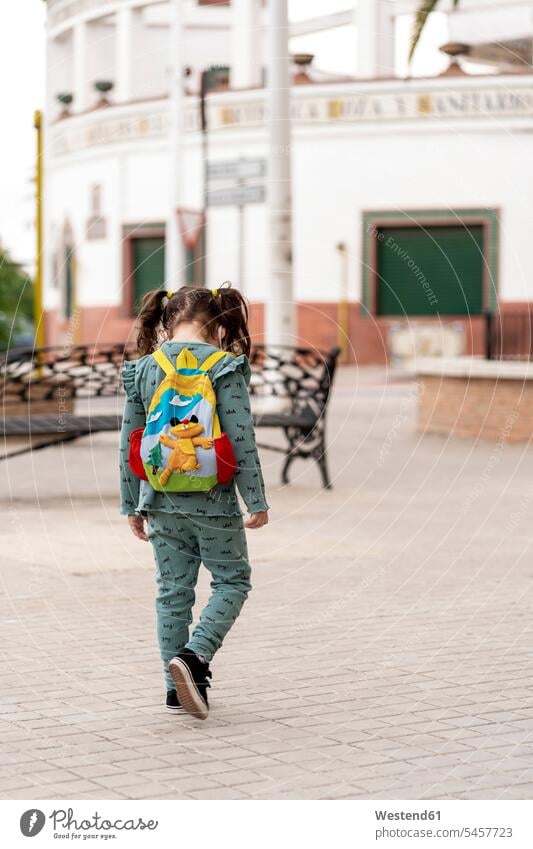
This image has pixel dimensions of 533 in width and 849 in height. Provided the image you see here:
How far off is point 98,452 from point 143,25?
67.1ft

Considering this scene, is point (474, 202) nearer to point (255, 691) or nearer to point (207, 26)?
point (207, 26)

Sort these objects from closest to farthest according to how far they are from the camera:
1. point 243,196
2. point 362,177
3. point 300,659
Result: point 300,659
point 243,196
point 362,177

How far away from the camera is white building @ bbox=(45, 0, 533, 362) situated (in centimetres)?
2975

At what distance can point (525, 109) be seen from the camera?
2936 centimetres

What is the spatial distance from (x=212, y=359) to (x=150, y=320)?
454mm

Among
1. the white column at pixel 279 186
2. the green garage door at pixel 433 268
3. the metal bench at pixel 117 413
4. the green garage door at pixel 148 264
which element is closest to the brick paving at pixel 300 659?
the metal bench at pixel 117 413

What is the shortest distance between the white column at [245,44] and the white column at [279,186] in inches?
707

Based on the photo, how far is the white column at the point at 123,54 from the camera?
108ft

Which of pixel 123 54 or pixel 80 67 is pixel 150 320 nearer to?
pixel 123 54

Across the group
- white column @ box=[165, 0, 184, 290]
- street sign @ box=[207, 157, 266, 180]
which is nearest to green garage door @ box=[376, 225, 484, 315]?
white column @ box=[165, 0, 184, 290]

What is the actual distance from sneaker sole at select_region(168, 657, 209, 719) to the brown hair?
113cm

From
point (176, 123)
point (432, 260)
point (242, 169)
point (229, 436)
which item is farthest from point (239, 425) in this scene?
point (432, 260)

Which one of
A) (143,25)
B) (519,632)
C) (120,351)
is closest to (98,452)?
(120,351)

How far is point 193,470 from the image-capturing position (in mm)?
5184
